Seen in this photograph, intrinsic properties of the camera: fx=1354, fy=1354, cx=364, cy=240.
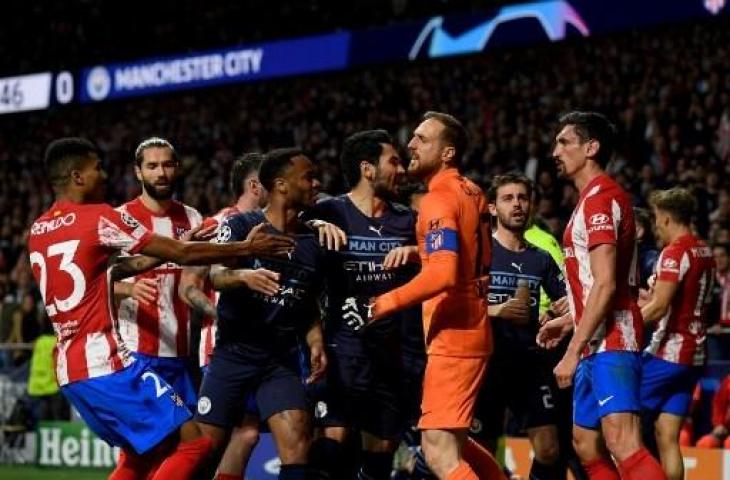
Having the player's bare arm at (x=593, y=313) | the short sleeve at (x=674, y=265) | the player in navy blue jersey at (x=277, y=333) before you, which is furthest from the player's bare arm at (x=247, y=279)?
the short sleeve at (x=674, y=265)

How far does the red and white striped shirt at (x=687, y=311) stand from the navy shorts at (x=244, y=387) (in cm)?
272

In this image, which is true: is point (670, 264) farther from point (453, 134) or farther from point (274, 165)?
point (274, 165)

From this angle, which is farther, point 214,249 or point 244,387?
point 244,387

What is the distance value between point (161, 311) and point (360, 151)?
165 centimetres

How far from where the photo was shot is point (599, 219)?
6477 mm

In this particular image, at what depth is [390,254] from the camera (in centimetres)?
Result: 706

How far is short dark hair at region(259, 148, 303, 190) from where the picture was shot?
24.3 ft

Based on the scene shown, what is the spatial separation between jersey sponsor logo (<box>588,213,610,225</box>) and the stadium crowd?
5.39 metres

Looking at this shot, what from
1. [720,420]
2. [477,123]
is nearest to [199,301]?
[720,420]

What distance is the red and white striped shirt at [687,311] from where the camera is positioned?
28.6 feet

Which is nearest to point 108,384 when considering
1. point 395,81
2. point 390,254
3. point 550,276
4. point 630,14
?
point 390,254

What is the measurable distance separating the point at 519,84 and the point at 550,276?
11.4 m

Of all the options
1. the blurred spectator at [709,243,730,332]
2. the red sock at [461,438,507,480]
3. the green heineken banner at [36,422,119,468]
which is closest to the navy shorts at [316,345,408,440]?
the red sock at [461,438,507,480]

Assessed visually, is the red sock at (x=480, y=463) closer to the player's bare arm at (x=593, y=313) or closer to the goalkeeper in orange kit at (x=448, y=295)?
the goalkeeper in orange kit at (x=448, y=295)
